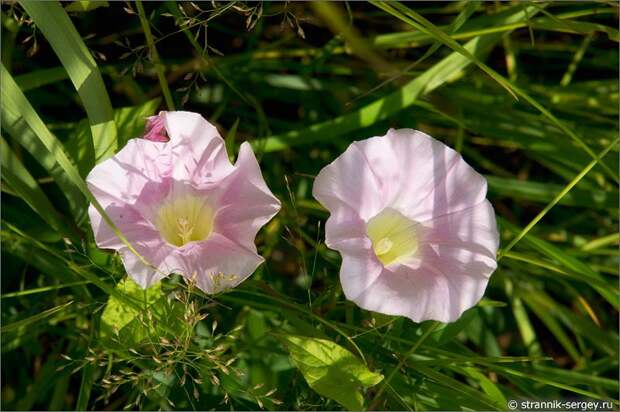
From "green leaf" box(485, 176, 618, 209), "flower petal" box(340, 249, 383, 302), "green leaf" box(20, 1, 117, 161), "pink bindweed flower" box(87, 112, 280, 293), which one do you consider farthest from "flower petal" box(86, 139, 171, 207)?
"green leaf" box(485, 176, 618, 209)

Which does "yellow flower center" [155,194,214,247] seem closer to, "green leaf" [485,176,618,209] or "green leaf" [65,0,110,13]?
"green leaf" [65,0,110,13]

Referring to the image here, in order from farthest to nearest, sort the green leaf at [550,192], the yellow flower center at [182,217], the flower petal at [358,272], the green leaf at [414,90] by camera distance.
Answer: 1. the green leaf at [550,192]
2. the green leaf at [414,90]
3. the yellow flower center at [182,217]
4. the flower petal at [358,272]

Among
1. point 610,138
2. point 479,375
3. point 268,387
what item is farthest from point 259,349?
point 610,138

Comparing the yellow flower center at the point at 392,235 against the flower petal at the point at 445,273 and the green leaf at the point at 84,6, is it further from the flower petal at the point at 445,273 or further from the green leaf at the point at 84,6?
the green leaf at the point at 84,6

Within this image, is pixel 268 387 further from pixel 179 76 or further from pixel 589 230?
pixel 589 230

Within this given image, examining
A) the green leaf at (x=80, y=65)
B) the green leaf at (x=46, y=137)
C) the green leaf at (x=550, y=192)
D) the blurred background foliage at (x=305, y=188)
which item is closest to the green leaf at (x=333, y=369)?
the blurred background foliage at (x=305, y=188)

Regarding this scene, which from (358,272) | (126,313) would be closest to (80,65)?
(126,313)
